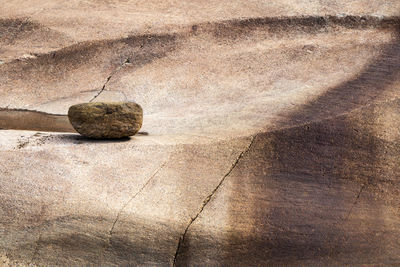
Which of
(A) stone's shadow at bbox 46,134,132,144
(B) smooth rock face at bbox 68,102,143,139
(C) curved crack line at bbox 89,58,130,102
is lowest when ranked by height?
(C) curved crack line at bbox 89,58,130,102

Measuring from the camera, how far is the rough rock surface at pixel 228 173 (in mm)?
6090

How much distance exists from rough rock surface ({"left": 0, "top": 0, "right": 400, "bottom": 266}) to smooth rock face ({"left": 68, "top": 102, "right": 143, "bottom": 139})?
0.56 feet

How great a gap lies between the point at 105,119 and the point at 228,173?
1978 mm

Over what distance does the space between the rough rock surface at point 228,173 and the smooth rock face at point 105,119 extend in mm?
171

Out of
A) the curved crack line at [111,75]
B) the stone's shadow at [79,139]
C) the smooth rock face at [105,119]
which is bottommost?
the curved crack line at [111,75]

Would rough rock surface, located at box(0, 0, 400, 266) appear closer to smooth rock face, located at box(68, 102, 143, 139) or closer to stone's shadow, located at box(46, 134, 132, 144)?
stone's shadow, located at box(46, 134, 132, 144)

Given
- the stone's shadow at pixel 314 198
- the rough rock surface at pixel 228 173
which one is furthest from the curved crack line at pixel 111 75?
the stone's shadow at pixel 314 198

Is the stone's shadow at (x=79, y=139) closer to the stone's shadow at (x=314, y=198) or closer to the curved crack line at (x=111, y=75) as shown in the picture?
the stone's shadow at (x=314, y=198)

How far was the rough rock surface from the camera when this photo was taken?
6.09m

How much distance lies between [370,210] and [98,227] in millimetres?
3035

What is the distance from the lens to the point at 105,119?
7727mm

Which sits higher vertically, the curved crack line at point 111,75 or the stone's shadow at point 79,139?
the stone's shadow at point 79,139

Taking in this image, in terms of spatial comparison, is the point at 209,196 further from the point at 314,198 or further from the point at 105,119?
the point at 105,119

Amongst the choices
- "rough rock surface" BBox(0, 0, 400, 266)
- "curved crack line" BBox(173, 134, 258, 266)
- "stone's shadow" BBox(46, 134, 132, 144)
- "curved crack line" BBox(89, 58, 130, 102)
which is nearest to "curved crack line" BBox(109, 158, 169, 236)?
"rough rock surface" BBox(0, 0, 400, 266)
